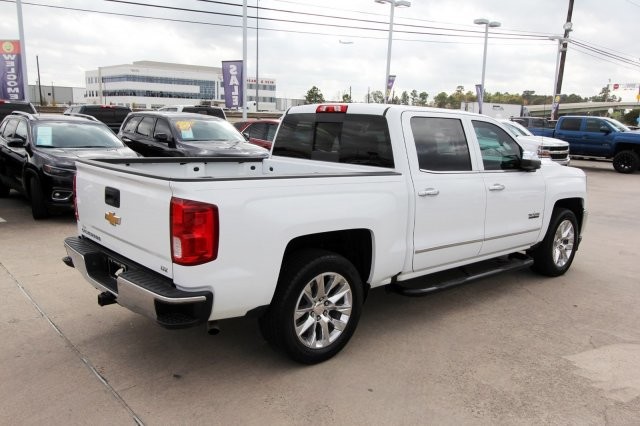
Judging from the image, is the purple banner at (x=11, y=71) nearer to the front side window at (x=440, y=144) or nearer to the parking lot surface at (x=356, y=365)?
the parking lot surface at (x=356, y=365)

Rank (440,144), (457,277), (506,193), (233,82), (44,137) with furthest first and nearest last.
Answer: (233,82) < (44,137) < (506,193) < (457,277) < (440,144)

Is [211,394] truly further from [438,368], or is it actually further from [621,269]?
[621,269]

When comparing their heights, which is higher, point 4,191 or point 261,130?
point 261,130

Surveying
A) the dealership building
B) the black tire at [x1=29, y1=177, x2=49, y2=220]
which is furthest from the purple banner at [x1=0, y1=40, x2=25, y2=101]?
the dealership building

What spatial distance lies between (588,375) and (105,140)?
8670 millimetres

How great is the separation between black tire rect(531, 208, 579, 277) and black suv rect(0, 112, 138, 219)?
6.01 m

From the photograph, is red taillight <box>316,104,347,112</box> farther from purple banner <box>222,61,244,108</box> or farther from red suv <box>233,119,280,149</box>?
purple banner <box>222,61,244,108</box>

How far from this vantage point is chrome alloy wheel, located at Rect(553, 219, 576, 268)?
231 inches

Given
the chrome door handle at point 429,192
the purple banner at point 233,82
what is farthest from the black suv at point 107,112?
the chrome door handle at point 429,192

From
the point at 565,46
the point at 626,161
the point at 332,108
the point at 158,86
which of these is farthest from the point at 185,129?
the point at 158,86

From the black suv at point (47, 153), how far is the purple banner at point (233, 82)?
12.4m

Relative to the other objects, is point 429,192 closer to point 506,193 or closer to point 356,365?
point 506,193

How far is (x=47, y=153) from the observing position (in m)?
8.28

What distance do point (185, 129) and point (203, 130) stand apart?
1.45 ft
